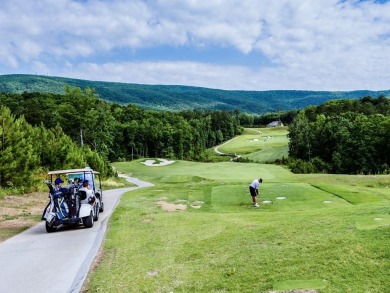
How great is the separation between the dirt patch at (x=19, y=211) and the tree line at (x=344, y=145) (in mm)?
48201

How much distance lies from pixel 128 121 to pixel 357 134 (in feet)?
261

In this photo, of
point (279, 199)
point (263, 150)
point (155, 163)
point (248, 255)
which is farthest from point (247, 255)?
point (263, 150)

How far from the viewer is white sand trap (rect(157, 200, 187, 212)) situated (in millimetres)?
25450

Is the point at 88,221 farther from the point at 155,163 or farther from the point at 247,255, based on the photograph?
the point at 155,163

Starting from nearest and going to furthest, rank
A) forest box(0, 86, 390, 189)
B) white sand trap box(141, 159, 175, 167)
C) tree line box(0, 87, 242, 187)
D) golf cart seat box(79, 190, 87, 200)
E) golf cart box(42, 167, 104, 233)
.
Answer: golf cart box(42, 167, 104, 233) < golf cart seat box(79, 190, 87, 200) < tree line box(0, 87, 242, 187) < forest box(0, 86, 390, 189) < white sand trap box(141, 159, 175, 167)

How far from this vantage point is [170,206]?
26.8 m

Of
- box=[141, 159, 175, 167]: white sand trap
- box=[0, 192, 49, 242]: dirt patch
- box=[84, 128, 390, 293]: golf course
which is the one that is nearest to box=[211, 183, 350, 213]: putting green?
box=[84, 128, 390, 293]: golf course

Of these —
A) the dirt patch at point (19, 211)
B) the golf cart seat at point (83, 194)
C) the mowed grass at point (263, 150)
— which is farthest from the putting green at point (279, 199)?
the mowed grass at point (263, 150)

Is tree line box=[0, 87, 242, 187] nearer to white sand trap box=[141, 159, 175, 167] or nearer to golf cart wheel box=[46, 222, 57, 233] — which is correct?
white sand trap box=[141, 159, 175, 167]

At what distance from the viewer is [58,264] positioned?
13.2 metres

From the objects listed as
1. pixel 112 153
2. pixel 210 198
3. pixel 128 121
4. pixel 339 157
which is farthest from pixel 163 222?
pixel 128 121

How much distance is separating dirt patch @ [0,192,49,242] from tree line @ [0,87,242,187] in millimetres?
3187

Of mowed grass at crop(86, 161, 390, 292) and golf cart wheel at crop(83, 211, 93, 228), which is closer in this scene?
mowed grass at crop(86, 161, 390, 292)

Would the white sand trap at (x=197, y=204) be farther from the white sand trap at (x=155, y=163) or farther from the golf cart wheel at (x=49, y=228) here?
the white sand trap at (x=155, y=163)
